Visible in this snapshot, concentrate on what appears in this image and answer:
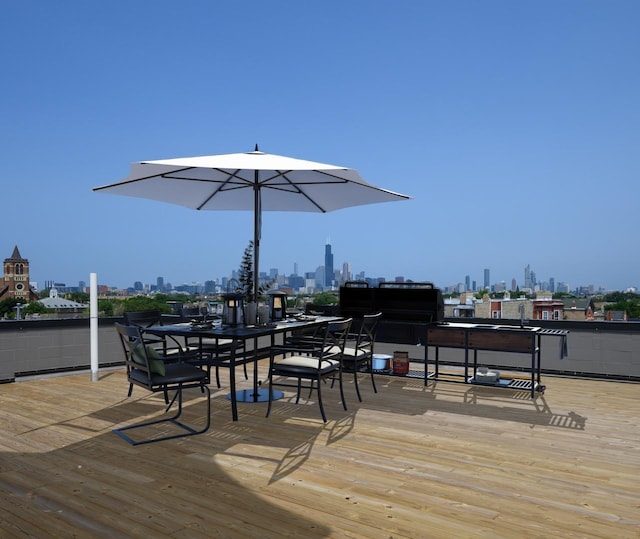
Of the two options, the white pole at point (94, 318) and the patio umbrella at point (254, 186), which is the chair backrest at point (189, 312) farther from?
the white pole at point (94, 318)

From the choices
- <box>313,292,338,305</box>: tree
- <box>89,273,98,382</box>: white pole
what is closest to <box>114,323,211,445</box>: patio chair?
<box>89,273,98,382</box>: white pole

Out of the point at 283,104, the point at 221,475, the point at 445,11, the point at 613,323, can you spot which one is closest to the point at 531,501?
the point at 221,475

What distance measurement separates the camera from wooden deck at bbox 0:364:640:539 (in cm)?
223

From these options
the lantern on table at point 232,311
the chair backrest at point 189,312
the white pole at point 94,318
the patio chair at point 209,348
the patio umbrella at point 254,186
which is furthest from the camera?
the white pole at point 94,318

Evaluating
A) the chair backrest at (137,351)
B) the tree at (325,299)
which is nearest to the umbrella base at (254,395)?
the chair backrest at (137,351)

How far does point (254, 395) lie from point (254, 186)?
2.10m

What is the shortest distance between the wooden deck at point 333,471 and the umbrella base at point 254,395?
17 cm

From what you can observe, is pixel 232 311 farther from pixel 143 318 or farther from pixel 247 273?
pixel 247 273

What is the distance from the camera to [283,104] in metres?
20.3

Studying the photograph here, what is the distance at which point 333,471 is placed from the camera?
2.88m

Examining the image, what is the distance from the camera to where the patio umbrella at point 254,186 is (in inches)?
173

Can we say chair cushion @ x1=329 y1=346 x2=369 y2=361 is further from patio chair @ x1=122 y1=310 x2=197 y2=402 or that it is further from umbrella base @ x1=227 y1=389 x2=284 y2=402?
patio chair @ x1=122 y1=310 x2=197 y2=402

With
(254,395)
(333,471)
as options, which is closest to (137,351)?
(254,395)

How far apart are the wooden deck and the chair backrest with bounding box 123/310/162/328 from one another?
77cm
